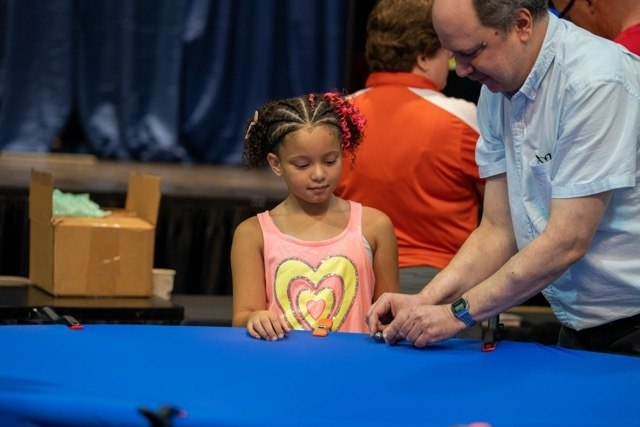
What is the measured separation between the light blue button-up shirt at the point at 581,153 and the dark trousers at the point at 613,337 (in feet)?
0.09

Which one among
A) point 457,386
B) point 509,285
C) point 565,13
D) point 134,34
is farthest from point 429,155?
point 134,34

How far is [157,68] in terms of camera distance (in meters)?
6.71

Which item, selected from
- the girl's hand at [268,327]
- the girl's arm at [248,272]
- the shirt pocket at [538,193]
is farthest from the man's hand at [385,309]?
the girl's arm at [248,272]

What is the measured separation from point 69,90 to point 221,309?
10.3 ft

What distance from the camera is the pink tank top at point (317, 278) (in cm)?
261

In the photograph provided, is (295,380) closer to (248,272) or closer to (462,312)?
(462,312)

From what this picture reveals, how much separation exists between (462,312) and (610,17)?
4.18ft

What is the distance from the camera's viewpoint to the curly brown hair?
3441 mm

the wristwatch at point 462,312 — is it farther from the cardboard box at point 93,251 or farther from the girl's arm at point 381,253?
the cardboard box at point 93,251

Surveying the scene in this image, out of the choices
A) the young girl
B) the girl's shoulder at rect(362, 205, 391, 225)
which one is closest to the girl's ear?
the young girl

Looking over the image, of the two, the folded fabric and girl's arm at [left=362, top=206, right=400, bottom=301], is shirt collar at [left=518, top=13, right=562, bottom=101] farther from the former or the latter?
the folded fabric

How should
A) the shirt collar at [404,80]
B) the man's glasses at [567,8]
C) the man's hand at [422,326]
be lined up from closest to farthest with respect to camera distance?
the man's hand at [422,326], the man's glasses at [567,8], the shirt collar at [404,80]

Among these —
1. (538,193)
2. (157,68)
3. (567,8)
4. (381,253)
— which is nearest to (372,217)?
(381,253)

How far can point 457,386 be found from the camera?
184 cm
